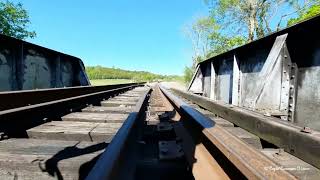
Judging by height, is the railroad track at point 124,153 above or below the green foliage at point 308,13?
below

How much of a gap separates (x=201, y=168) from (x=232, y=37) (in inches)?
1117

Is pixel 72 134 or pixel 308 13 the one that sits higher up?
pixel 308 13

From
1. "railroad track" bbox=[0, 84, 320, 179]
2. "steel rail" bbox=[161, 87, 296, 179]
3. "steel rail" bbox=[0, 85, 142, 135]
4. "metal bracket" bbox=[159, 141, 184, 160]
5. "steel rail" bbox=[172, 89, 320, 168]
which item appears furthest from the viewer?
"metal bracket" bbox=[159, 141, 184, 160]

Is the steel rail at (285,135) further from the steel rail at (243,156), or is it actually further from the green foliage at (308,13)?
the green foliage at (308,13)

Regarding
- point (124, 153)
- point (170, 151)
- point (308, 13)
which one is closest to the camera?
point (124, 153)

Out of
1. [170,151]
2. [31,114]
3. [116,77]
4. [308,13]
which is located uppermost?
[308,13]

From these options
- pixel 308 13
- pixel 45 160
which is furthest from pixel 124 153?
pixel 308 13

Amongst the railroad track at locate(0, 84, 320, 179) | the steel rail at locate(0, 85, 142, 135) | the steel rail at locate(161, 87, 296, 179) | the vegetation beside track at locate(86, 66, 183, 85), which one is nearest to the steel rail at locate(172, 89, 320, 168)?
the railroad track at locate(0, 84, 320, 179)

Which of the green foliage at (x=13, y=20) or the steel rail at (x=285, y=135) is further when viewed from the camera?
the green foliage at (x=13, y=20)

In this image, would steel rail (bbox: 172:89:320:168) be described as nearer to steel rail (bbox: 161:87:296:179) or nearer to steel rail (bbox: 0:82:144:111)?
steel rail (bbox: 161:87:296:179)

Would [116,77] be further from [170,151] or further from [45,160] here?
[45,160]

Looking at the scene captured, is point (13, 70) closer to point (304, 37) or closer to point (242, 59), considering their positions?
point (242, 59)

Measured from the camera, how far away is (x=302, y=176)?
86.4 inches

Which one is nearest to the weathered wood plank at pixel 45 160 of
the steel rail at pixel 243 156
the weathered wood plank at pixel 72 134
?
the weathered wood plank at pixel 72 134
